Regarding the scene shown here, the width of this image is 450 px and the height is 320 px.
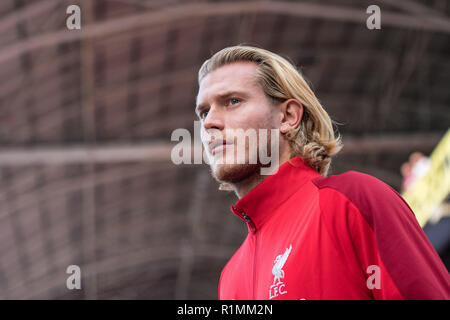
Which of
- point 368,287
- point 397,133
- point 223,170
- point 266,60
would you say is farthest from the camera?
point 397,133

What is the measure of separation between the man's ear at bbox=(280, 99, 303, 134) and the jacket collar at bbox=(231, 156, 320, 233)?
14 centimetres

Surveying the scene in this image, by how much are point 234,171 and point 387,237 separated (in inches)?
26.5

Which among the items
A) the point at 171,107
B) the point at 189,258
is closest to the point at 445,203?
the point at 171,107

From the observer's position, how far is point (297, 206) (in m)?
2.08

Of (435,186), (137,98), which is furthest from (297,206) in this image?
(137,98)

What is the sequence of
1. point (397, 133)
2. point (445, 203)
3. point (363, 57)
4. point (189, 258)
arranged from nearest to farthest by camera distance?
1. point (445, 203)
2. point (397, 133)
3. point (363, 57)
4. point (189, 258)

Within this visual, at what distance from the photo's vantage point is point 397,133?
21.1 metres

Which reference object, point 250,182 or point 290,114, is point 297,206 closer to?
point 250,182

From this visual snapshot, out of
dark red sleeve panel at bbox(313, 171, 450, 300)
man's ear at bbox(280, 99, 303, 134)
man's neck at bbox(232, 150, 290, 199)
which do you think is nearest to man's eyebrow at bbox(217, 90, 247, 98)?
man's ear at bbox(280, 99, 303, 134)

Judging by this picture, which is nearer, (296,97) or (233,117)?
(233,117)

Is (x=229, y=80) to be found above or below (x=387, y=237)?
above

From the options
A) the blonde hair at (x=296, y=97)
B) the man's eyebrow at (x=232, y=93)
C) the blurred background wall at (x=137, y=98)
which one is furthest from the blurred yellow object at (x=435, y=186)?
the man's eyebrow at (x=232, y=93)
